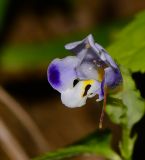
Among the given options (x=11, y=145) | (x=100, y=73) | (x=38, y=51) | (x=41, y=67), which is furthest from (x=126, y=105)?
(x=41, y=67)

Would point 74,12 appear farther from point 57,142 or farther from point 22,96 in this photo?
point 57,142

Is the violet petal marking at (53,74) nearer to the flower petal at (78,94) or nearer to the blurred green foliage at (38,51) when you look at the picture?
the flower petal at (78,94)

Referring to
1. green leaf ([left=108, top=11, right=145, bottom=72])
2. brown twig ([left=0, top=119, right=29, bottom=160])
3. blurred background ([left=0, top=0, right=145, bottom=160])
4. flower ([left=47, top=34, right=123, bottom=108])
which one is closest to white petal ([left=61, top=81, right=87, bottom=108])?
flower ([left=47, top=34, right=123, bottom=108])

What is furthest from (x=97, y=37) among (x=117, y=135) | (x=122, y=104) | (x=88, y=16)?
(x=122, y=104)

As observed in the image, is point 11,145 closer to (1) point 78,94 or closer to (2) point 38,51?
(2) point 38,51

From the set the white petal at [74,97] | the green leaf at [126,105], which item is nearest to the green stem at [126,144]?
the green leaf at [126,105]

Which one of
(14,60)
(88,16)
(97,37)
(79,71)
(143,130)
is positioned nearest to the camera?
(79,71)
